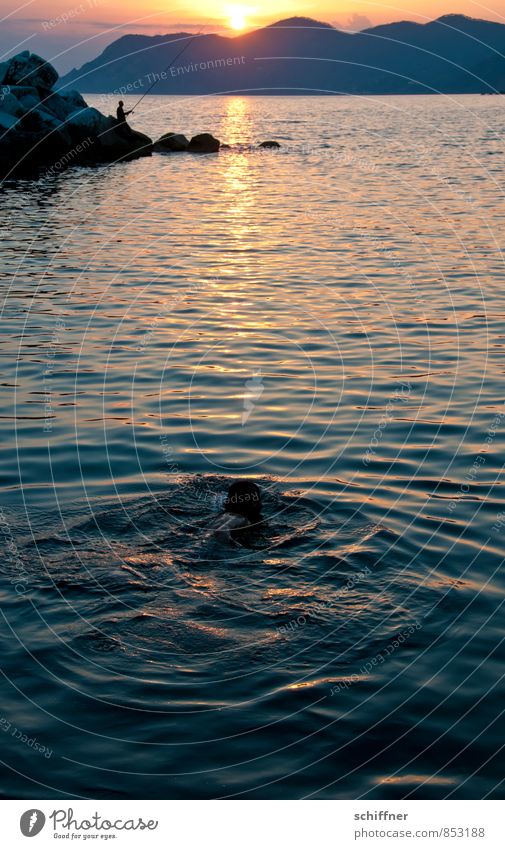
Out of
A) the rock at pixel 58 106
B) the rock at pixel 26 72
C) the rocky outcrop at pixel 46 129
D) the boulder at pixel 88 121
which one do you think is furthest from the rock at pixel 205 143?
the rock at pixel 26 72

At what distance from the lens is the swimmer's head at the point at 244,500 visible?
1353cm

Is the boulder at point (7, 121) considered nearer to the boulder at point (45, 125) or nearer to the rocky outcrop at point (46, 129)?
the rocky outcrop at point (46, 129)

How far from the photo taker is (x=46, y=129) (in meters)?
70.4

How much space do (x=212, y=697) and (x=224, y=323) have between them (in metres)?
16.4

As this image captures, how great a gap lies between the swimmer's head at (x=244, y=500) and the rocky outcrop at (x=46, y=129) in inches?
2224

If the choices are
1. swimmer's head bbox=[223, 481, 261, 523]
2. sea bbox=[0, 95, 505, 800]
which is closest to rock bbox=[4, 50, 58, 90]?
sea bbox=[0, 95, 505, 800]

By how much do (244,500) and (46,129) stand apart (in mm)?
62436

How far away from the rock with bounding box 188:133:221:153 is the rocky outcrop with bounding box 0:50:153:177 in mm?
4063

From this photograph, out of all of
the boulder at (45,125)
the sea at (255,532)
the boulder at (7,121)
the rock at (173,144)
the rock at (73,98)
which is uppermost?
the rock at (73,98)

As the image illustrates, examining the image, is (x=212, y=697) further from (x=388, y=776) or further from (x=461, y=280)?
(x=461, y=280)

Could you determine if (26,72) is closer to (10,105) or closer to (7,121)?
(10,105)

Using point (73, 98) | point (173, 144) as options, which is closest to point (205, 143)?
point (173, 144)

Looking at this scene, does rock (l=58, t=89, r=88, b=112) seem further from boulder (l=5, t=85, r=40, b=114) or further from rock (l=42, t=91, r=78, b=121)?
boulder (l=5, t=85, r=40, b=114)

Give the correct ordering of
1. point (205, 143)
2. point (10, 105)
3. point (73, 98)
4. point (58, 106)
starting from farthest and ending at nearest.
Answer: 1. point (205, 143)
2. point (73, 98)
3. point (58, 106)
4. point (10, 105)
